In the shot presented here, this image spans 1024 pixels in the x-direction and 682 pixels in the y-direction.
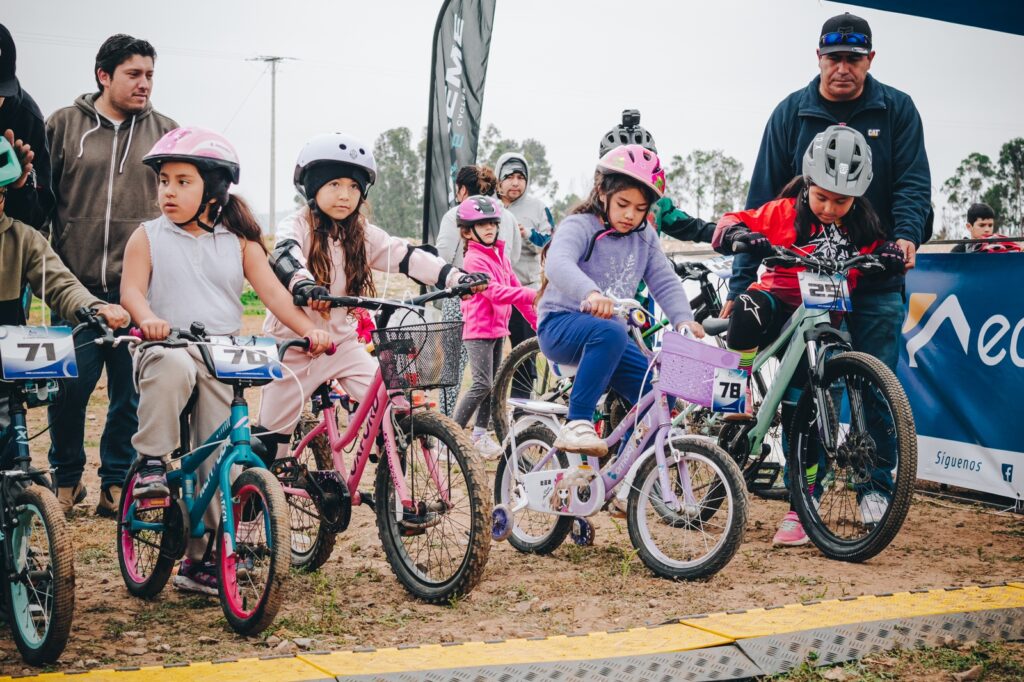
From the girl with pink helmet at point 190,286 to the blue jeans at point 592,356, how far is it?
1.20 m

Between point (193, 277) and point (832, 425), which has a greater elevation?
point (193, 277)

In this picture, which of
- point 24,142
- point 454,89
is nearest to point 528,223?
point 454,89

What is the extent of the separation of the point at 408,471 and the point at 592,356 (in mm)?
1024

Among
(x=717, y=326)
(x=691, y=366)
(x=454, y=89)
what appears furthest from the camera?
(x=454, y=89)

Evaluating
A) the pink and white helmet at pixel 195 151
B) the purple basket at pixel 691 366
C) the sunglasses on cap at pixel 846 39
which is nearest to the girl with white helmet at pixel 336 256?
the pink and white helmet at pixel 195 151

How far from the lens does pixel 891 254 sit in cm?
530

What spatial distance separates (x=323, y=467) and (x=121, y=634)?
1.29m

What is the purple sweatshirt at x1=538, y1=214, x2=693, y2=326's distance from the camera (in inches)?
201

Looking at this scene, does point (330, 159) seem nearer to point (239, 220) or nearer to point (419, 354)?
point (239, 220)

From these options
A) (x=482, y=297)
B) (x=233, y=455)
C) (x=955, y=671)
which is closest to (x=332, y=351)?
(x=233, y=455)

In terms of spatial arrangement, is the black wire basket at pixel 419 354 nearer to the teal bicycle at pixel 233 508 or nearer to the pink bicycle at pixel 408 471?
the pink bicycle at pixel 408 471

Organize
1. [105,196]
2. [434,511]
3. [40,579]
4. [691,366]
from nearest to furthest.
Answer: [40,579]
[434,511]
[691,366]
[105,196]

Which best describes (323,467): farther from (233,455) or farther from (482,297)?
(482,297)

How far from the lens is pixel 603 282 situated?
522cm
